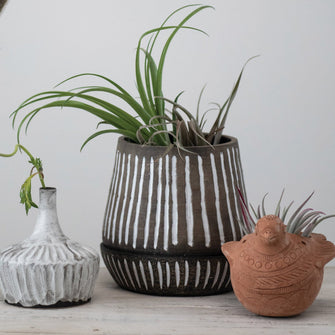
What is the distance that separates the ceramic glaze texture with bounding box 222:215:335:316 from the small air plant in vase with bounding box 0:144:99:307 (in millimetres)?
183

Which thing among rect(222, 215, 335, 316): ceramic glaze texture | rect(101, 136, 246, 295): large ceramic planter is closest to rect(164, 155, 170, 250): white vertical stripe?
rect(101, 136, 246, 295): large ceramic planter

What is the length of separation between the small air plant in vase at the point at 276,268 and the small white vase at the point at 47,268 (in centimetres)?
18

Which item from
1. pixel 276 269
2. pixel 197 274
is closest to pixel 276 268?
pixel 276 269

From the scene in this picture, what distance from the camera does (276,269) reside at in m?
0.84

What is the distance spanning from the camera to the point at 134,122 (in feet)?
3.22

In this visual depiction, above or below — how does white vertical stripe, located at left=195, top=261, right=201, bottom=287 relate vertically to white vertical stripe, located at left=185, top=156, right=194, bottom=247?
below

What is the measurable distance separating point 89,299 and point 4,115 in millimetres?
808

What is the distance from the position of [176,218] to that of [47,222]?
0.53 feet

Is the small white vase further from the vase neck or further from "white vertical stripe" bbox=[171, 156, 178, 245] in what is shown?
"white vertical stripe" bbox=[171, 156, 178, 245]

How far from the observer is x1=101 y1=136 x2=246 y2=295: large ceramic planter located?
3.08 feet

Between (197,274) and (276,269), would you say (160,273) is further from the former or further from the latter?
(276,269)

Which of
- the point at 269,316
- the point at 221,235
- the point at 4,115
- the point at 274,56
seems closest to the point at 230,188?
the point at 221,235

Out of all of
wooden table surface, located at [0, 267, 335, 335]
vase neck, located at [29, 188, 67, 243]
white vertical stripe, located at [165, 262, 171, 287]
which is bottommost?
wooden table surface, located at [0, 267, 335, 335]

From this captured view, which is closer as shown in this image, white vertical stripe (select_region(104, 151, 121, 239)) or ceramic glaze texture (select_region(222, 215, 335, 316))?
ceramic glaze texture (select_region(222, 215, 335, 316))
